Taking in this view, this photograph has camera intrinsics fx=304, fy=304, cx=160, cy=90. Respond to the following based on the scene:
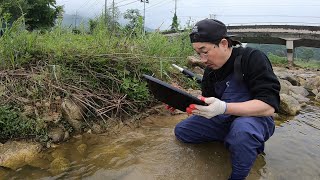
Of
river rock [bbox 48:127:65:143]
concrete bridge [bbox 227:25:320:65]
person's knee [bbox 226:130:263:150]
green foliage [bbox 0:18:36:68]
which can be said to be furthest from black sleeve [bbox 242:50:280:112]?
concrete bridge [bbox 227:25:320:65]

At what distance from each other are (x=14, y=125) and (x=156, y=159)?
1.56 m

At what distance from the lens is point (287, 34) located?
3150 centimetres

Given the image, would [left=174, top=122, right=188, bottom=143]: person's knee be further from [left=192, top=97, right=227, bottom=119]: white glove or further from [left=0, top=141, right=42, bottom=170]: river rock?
[left=0, top=141, right=42, bottom=170]: river rock

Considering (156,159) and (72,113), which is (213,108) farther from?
(72,113)

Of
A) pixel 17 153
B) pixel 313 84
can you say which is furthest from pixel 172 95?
pixel 313 84

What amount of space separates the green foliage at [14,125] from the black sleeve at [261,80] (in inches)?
90.5

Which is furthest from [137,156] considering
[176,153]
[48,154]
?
[48,154]

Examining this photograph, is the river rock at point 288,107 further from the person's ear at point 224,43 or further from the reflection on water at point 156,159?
the person's ear at point 224,43

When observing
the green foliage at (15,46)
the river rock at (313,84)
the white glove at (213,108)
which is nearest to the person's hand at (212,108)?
the white glove at (213,108)

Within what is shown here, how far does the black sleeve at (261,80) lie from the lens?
96.3 inches

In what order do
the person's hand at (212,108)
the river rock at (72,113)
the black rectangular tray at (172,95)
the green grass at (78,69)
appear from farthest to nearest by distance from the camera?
the green grass at (78,69) < the river rock at (72,113) < the black rectangular tray at (172,95) < the person's hand at (212,108)

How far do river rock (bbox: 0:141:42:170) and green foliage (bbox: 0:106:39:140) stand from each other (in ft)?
0.34

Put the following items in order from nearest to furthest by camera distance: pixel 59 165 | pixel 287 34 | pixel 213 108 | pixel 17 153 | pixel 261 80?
pixel 213 108 → pixel 261 80 → pixel 59 165 → pixel 17 153 → pixel 287 34

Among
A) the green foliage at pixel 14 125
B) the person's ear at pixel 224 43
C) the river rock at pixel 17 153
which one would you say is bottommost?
the river rock at pixel 17 153
